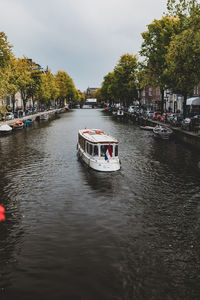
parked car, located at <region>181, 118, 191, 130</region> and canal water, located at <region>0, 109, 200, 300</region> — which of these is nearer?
canal water, located at <region>0, 109, 200, 300</region>

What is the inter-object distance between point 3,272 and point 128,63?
10083 cm

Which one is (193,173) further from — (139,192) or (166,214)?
(166,214)

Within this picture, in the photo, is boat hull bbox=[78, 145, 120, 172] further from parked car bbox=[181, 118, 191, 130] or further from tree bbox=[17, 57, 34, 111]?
tree bbox=[17, 57, 34, 111]

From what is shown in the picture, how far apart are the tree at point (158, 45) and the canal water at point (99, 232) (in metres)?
33.7

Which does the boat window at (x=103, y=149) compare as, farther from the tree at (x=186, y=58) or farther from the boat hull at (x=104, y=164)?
the tree at (x=186, y=58)

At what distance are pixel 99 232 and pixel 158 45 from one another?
163ft

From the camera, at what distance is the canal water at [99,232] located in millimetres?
10289

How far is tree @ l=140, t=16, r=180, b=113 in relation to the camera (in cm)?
5312

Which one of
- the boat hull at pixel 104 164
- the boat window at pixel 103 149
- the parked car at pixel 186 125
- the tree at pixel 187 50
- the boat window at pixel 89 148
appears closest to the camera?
the boat hull at pixel 104 164

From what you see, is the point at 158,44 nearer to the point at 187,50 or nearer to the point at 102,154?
the point at 187,50

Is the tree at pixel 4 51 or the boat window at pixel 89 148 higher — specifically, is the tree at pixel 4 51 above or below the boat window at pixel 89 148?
above

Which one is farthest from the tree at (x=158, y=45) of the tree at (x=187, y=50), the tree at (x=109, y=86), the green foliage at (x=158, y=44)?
the tree at (x=109, y=86)

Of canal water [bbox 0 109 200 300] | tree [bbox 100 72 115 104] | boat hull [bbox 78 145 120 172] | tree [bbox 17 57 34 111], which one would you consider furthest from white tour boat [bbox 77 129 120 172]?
tree [bbox 100 72 115 104]

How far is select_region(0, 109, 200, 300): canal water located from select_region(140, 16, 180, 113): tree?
3372cm
